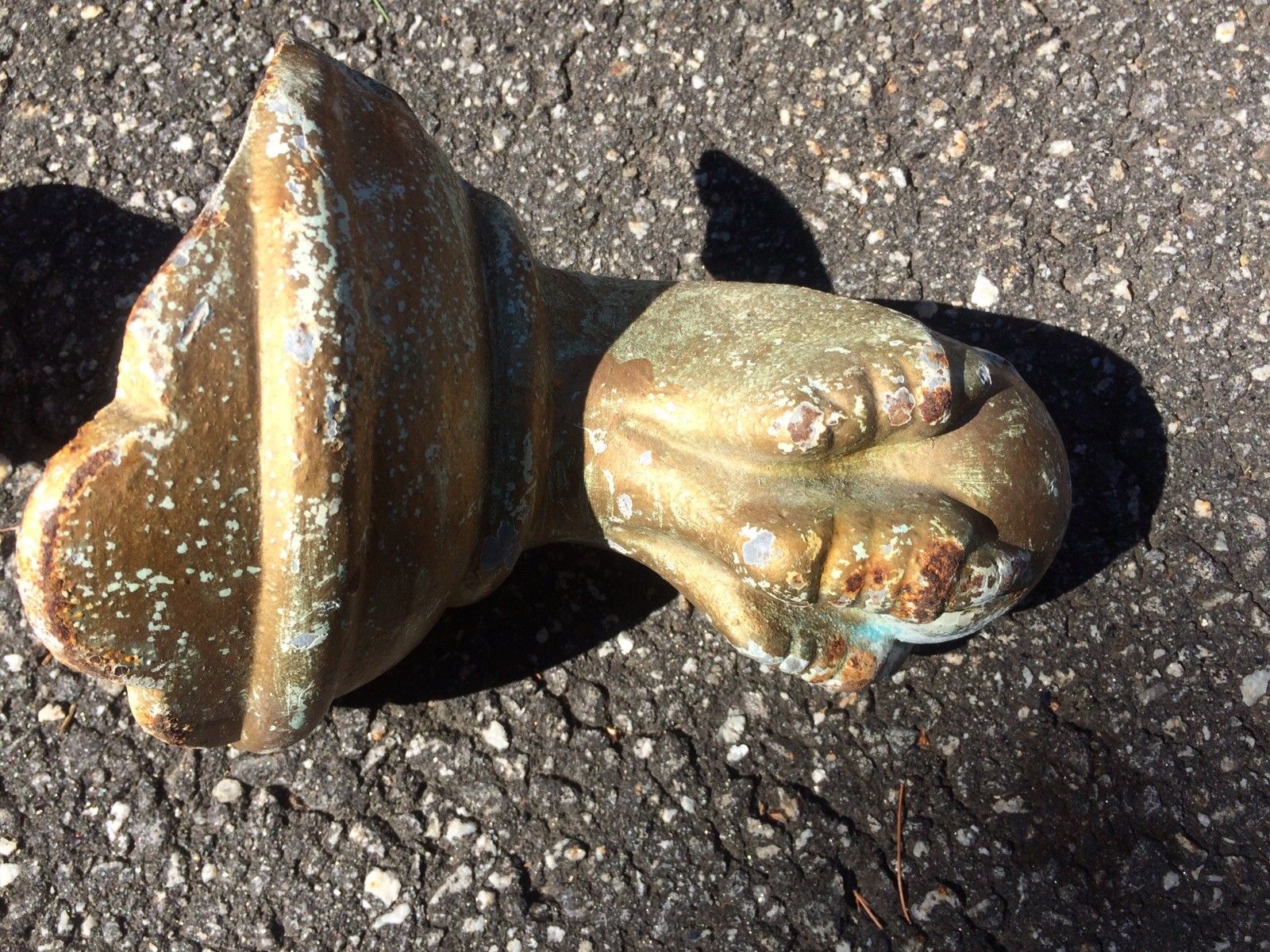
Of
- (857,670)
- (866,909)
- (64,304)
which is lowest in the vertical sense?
(866,909)

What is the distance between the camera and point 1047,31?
7.79ft

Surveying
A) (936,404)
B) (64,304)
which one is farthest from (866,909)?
(64,304)

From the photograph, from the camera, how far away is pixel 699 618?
85.6 inches

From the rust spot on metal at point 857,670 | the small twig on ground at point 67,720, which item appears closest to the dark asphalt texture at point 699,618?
the small twig on ground at point 67,720

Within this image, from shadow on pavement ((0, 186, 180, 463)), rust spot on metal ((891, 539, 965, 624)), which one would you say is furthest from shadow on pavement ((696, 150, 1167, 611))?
shadow on pavement ((0, 186, 180, 463))

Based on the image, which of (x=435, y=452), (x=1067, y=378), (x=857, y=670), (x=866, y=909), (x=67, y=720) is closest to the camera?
(x=435, y=452)

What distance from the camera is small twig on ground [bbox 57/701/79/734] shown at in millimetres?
2131

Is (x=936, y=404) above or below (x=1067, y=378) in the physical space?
above

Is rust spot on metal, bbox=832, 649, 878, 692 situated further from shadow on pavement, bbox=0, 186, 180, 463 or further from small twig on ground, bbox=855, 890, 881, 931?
shadow on pavement, bbox=0, 186, 180, 463

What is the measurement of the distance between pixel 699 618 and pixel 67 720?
1378mm

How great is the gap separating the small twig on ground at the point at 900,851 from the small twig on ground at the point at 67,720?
177 centimetres

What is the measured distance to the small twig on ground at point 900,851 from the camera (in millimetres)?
2023

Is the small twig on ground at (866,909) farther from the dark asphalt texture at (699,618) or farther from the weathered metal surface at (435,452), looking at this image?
the weathered metal surface at (435,452)

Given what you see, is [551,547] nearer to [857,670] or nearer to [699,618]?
[699,618]
